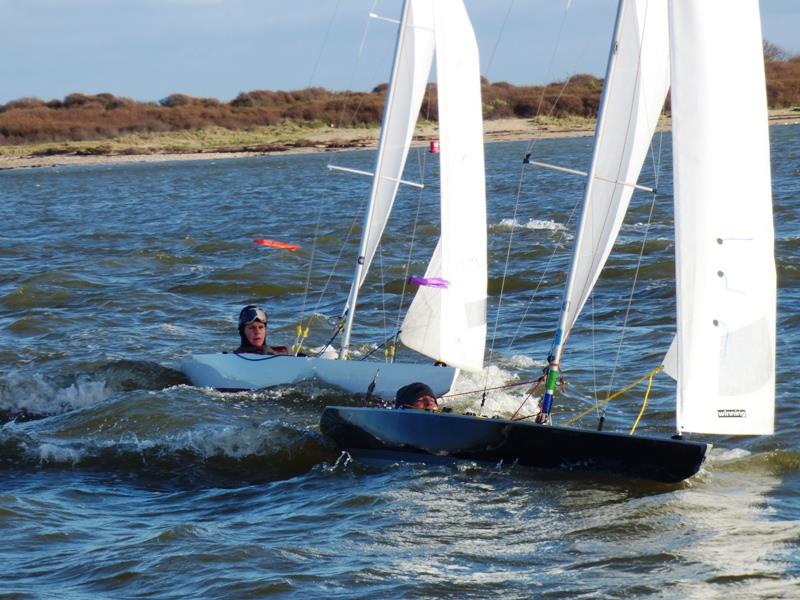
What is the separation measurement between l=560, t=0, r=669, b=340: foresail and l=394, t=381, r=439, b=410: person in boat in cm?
139

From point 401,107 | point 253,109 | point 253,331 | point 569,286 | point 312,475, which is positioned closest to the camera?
point 569,286

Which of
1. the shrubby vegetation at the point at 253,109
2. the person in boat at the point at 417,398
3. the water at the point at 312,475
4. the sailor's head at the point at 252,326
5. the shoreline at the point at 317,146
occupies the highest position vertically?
the shrubby vegetation at the point at 253,109

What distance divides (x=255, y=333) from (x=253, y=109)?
76606 millimetres

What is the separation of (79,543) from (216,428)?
10.3ft

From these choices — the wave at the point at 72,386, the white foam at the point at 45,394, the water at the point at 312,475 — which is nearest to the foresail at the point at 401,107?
the water at the point at 312,475

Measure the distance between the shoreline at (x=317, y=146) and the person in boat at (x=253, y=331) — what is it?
2117 inches

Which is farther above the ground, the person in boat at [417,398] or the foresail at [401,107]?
the foresail at [401,107]

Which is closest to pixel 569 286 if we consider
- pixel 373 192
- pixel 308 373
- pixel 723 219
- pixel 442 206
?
pixel 723 219

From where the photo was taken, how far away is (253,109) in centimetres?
8875

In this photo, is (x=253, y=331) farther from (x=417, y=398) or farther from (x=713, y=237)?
(x=713, y=237)

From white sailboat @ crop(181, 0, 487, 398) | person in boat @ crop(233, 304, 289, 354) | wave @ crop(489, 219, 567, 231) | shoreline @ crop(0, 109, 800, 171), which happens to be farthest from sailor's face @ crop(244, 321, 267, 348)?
shoreline @ crop(0, 109, 800, 171)

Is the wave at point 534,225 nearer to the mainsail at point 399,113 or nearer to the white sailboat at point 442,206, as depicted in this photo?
the mainsail at point 399,113

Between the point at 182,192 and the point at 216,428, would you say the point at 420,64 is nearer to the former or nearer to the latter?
the point at 216,428

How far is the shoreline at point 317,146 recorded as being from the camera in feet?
228
